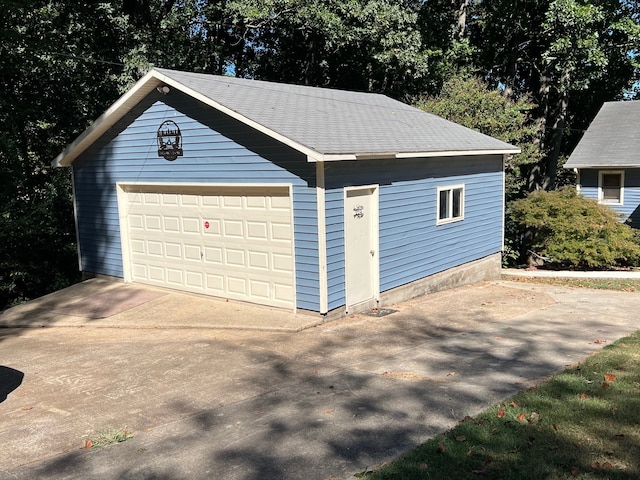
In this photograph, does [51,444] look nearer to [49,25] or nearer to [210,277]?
[210,277]

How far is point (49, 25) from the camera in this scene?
18562 millimetres

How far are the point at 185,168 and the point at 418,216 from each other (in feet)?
15.8

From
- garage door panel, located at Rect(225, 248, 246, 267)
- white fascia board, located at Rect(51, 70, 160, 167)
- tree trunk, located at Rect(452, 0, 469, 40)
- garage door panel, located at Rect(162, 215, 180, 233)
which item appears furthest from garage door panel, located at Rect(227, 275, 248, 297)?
tree trunk, located at Rect(452, 0, 469, 40)

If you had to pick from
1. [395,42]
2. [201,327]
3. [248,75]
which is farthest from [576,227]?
[248,75]

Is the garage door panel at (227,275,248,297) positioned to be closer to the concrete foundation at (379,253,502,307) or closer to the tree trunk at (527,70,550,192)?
the concrete foundation at (379,253,502,307)

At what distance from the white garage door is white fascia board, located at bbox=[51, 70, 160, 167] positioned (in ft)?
4.56

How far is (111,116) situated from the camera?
40.1 feet

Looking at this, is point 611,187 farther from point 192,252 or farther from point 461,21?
point 192,252

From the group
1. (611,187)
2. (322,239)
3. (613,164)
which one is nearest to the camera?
(322,239)

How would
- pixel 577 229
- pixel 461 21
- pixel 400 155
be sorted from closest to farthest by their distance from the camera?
Answer: pixel 400 155
pixel 577 229
pixel 461 21

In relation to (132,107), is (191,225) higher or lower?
lower


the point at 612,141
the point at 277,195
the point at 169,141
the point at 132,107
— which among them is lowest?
the point at 277,195

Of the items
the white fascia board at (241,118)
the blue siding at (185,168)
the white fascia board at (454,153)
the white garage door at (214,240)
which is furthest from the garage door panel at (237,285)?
the white fascia board at (454,153)

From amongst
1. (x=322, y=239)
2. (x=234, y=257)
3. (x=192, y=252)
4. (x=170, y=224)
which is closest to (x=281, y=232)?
(x=322, y=239)
